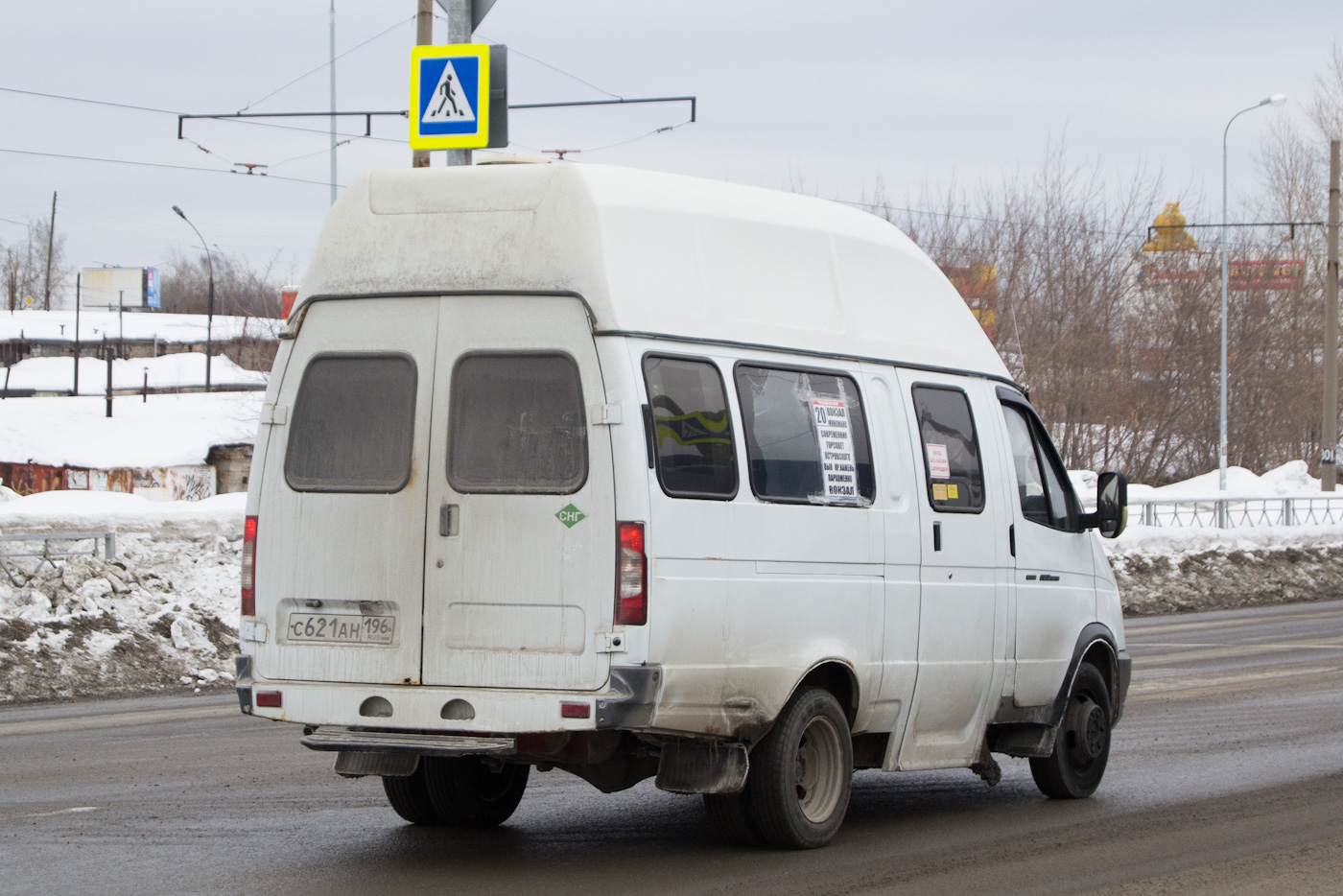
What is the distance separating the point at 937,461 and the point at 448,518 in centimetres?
257

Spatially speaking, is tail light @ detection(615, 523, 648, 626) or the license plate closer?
tail light @ detection(615, 523, 648, 626)

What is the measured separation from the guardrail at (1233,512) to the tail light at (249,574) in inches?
839

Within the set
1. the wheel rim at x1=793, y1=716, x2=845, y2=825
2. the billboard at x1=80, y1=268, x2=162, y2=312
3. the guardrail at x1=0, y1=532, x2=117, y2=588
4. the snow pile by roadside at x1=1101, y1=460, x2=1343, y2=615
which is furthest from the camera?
the billboard at x1=80, y1=268, x2=162, y2=312

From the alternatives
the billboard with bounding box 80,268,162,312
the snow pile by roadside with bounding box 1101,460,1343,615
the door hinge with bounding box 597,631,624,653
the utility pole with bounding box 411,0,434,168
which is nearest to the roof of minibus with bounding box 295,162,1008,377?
the door hinge with bounding box 597,631,624,653

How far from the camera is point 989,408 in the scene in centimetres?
820

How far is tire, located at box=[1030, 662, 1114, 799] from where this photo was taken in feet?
27.5

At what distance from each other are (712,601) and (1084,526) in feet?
10.9

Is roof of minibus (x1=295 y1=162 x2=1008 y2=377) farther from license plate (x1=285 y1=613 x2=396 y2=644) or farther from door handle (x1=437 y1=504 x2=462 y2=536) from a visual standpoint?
license plate (x1=285 y1=613 x2=396 y2=644)

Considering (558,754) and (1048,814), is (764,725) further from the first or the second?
(1048,814)

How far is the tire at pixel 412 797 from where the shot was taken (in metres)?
7.25

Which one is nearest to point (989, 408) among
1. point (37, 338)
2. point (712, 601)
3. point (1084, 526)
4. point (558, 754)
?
point (1084, 526)

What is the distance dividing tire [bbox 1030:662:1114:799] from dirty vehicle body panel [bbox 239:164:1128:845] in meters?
1.50

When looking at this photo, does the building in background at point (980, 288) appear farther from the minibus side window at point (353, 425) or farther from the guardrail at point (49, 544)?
the minibus side window at point (353, 425)

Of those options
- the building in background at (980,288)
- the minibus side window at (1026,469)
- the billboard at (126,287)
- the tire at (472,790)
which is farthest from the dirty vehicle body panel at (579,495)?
the billboard at (126,287)
